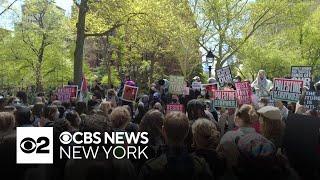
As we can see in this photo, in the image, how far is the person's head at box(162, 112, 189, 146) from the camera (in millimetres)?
4434

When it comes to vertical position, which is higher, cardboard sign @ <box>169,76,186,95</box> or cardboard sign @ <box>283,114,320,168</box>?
cardboard sign @ <box>169,76,186,95</box>

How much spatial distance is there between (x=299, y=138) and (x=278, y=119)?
290mm

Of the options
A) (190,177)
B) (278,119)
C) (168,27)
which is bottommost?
(190,177)

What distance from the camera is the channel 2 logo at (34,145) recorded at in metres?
5.13

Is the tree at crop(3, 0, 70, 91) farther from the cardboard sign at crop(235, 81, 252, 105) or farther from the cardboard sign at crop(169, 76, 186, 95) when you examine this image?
the cardboard sign at crop(235, 81, 252, 105)

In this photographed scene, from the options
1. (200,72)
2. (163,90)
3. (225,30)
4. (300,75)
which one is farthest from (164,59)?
(300,75)

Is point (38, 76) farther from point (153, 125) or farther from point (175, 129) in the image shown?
point (175, 129)

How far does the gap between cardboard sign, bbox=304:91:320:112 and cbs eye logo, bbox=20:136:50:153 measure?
726 centimetres

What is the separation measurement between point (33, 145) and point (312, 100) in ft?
24.1

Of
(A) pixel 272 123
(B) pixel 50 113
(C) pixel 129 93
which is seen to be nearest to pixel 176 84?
(C) pixel 129 93

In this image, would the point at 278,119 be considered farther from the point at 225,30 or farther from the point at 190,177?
the point at 225,30

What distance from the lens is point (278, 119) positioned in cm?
542

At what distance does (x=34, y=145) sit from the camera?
5.45 meters

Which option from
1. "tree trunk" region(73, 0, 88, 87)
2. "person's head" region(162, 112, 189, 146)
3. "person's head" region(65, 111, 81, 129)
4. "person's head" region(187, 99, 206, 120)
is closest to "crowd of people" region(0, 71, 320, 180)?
"person's head" region(162, 112, 189, 146)
